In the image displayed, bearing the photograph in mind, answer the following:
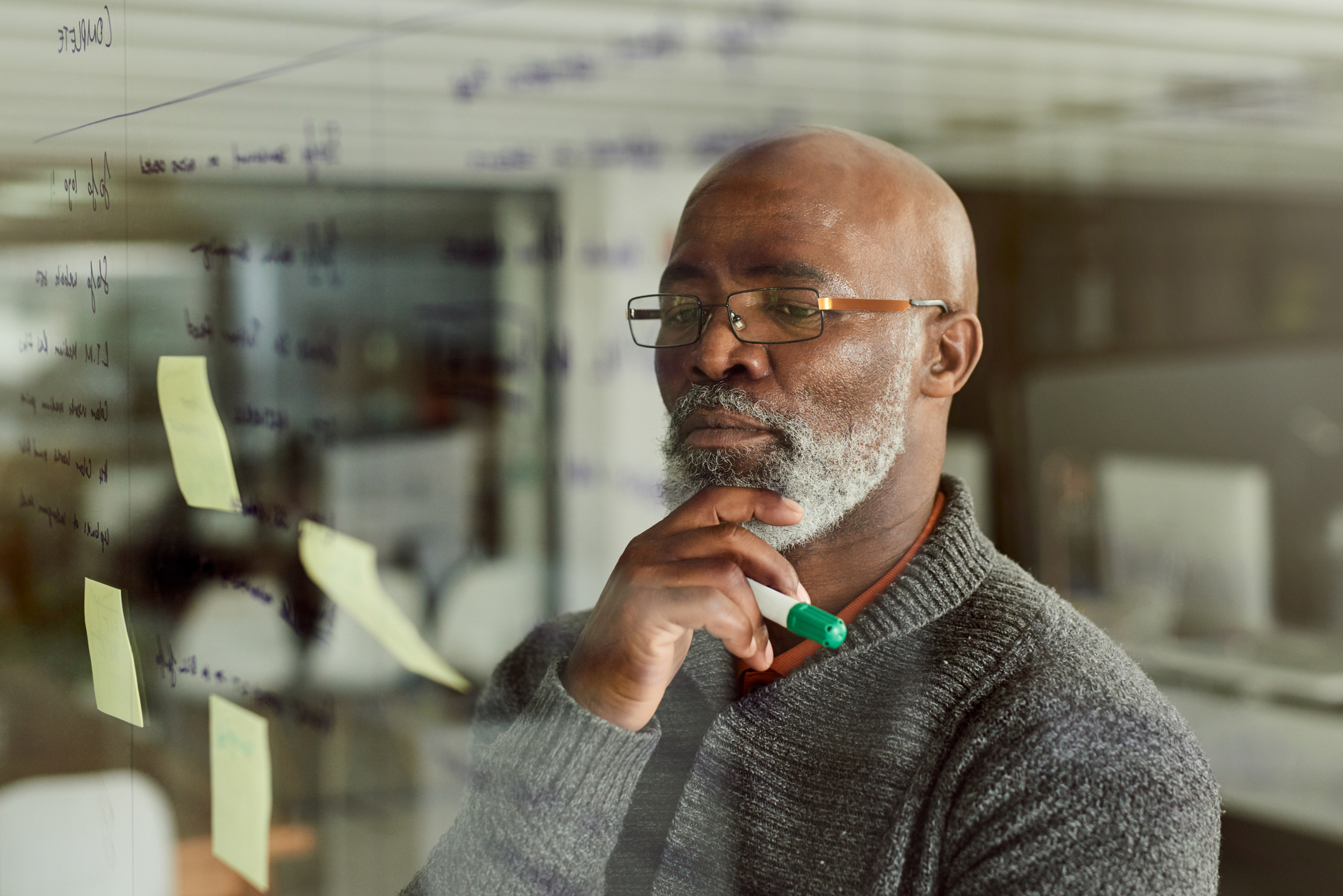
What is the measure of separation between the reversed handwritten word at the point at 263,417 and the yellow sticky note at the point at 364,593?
0.29 ft

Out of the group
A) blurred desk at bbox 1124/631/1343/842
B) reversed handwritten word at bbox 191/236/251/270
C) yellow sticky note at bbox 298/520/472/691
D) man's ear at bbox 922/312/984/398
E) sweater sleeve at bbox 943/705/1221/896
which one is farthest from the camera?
blurred desk at bbox 1124/631/1343/842

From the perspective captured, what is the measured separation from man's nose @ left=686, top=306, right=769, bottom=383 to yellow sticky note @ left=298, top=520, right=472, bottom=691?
50 centimetres

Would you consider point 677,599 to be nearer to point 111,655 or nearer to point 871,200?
point 871,200

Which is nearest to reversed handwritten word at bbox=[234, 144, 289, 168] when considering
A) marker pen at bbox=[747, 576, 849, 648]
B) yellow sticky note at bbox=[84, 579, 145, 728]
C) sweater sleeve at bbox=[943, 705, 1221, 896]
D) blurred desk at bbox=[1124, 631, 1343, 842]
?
yellow sticky note at bbox=[84, 579, 145, 728]

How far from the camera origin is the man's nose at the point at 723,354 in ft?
2.08

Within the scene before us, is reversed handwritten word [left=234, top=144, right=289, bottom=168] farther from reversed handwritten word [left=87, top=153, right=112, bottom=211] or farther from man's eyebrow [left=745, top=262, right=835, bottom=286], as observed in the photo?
man's eyebrow [left=745, top=262, right=835, bottom=286]

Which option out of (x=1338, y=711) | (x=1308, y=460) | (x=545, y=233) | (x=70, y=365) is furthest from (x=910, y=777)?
(x=1308, y=460)

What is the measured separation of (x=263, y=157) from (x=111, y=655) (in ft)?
1.41

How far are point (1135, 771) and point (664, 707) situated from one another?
27 centimetres

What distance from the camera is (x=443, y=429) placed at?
1.34 meters

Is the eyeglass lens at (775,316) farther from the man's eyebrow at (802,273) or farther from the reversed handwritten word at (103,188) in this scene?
the reversed handwritten word at (103,188)

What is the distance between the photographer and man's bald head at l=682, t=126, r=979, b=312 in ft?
2.11

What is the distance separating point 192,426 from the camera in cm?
89

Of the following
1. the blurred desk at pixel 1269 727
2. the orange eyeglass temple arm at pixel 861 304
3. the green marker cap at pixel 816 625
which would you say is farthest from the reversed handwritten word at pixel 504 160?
the blurred desk at pixel 1269 727
